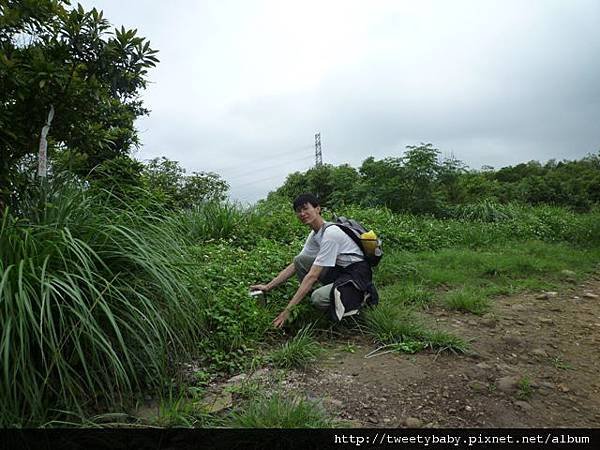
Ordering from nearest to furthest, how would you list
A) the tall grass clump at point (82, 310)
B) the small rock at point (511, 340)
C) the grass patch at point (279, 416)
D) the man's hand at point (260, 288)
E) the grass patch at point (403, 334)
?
the tall grass clump at point (82, 310), the grass patch at point (279, 416), the grass patch at point (403, 334), the small rock at point (511, 340), the man's hand at point (260, 288)

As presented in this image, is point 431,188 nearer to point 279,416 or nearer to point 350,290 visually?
point 350,290

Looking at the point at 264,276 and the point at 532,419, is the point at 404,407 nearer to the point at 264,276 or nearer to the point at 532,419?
the point at 532,419

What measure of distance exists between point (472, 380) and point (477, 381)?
29 mm

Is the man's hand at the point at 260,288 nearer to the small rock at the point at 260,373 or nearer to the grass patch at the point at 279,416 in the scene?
the small rock at the point at 260,373

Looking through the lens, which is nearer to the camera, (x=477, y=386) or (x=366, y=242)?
(x=477, y=386)

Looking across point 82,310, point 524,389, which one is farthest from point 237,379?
point 524,389

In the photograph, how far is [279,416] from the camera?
1.82 meters

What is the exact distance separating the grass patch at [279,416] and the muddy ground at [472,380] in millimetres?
181

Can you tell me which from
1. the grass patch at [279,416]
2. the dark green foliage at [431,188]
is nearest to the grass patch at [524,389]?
the grass patch at [279,416]

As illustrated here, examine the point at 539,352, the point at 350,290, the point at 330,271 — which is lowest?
the point at 539,352

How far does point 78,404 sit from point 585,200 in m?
13.6

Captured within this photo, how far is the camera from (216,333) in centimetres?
277

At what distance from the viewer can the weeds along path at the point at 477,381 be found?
206 cm
